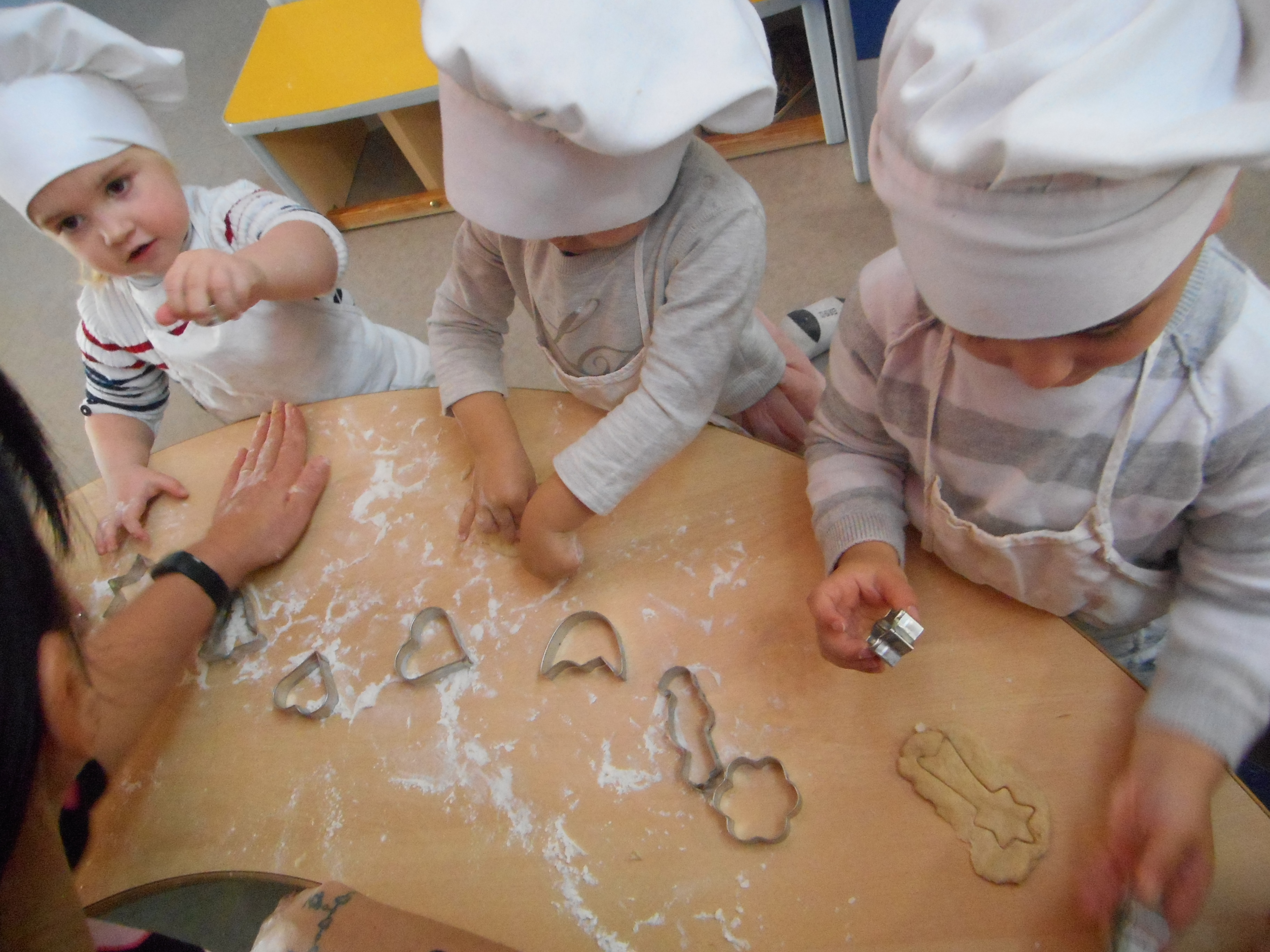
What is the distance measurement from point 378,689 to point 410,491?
0.74 feet

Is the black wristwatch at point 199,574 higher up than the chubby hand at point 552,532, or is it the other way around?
the chubby hand at point 552,532

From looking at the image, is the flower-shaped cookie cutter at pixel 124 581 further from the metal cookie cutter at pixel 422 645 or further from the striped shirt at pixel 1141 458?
the striped shirt at pixel 1141 458

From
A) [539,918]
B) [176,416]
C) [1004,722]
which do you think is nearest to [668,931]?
[539,918]

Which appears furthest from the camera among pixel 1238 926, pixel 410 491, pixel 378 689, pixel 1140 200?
pixel 410 491

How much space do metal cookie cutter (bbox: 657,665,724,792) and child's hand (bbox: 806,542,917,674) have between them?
108 millimetres

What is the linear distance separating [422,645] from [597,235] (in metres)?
0.43

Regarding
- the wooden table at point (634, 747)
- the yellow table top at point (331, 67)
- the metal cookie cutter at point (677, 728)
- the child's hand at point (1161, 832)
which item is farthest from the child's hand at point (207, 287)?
the yellow table top at point (331, 67)

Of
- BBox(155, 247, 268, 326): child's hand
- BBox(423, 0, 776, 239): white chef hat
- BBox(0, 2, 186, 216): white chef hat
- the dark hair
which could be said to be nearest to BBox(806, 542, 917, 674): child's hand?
BBox(423, 0, 776, 239): white chef hat

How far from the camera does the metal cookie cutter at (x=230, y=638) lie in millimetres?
775

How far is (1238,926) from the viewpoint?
1.56 feet

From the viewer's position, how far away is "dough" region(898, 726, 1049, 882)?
52cm

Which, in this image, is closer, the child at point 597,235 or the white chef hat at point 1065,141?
the white chef hat at point 1065,141

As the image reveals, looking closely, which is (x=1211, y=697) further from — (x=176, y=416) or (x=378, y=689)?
(x=176, y=416)

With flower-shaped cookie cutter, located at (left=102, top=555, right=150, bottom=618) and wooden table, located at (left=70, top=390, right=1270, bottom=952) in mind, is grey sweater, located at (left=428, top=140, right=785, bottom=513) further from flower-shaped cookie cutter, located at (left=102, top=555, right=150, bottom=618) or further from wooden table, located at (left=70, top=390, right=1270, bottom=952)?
flower-shaped cookie cutter, located at (left=102, top=555, right=150, bottom=618)
